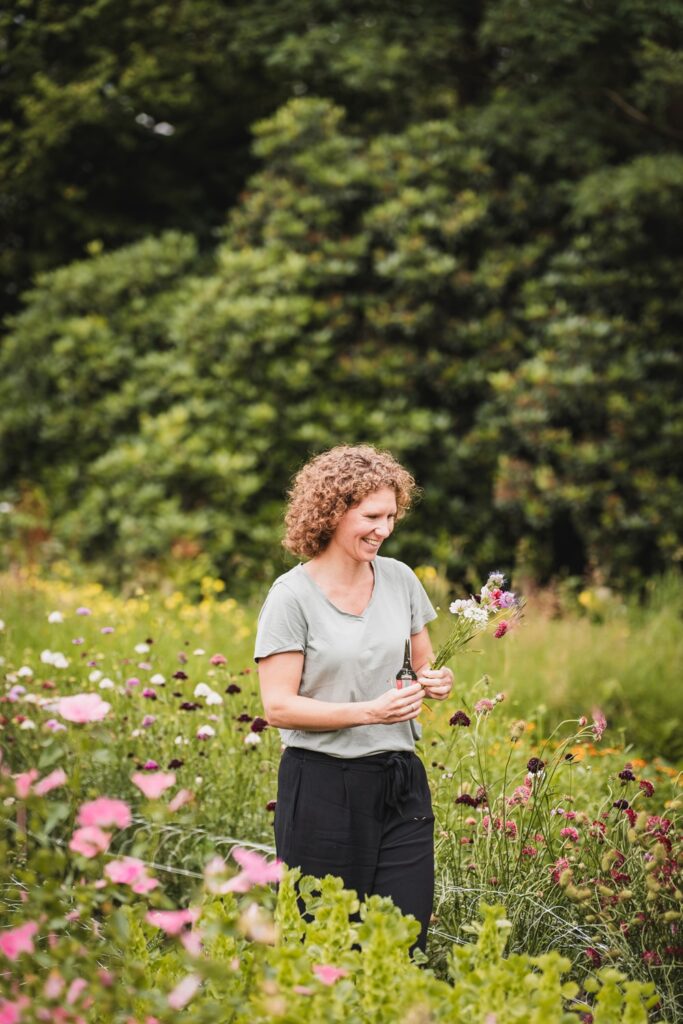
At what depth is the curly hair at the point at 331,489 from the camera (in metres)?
2.78

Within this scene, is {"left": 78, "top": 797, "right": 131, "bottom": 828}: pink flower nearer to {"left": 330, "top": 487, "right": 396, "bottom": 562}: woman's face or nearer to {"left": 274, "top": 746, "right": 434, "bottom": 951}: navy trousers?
{"left": 274, "top": 746, "right": 434, "bottom": 951}: navy trousers

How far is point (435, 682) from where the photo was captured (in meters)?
2.65

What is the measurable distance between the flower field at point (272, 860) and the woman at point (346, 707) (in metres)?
0.25

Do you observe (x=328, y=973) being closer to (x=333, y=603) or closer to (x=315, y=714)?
(x=315, y=714)

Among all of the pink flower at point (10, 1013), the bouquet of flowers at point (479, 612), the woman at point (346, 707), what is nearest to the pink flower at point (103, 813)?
the pink flower at point (10, 1013)

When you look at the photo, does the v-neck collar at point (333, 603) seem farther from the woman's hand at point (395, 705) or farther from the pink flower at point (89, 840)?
the pink flower at point (89, 840)

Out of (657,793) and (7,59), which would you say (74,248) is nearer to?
(7,59)

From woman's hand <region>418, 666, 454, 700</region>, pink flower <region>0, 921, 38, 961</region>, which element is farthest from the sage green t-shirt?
pink flower <region>0, 921, 38, 961</region>

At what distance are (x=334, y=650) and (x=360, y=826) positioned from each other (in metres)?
0.45

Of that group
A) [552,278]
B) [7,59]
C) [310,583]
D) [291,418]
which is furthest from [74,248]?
[310,583]

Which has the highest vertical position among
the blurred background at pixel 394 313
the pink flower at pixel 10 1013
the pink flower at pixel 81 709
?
the pink flower at pixel 81 709

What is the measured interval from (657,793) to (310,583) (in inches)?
107

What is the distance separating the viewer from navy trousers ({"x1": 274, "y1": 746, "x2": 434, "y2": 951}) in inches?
104

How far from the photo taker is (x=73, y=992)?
5.66 feet
